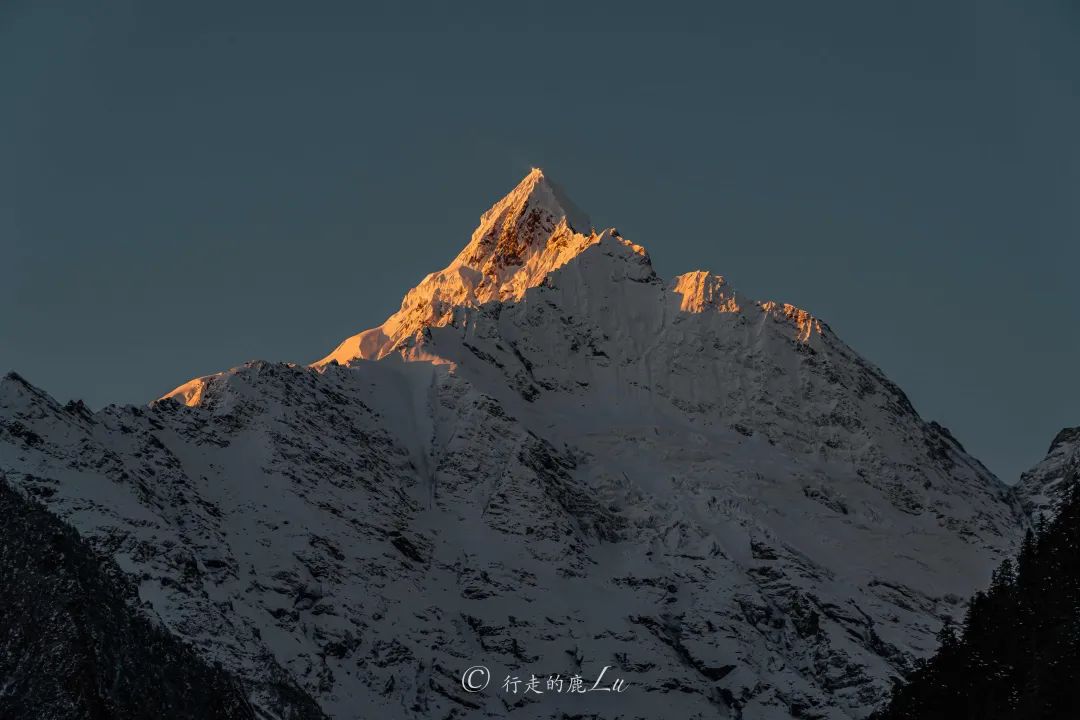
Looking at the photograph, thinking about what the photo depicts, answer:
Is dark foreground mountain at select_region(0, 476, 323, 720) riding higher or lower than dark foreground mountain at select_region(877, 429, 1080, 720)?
lower

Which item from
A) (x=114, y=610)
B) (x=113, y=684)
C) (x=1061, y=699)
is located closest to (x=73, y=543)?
(x=114, y=610)

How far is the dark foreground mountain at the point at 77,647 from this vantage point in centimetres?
17212

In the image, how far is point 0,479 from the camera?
192750 mm

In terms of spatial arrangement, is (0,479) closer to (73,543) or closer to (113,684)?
(73,543)

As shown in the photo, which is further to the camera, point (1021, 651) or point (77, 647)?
point (77, 647)

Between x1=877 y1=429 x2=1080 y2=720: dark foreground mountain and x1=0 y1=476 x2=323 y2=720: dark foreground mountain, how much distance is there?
187 ft

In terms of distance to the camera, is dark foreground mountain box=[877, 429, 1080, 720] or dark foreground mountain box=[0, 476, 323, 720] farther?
dark foreground mountain box=[0, 476, 323, 720]

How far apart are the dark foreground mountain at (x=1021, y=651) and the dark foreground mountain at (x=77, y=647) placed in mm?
57015

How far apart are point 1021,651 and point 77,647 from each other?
70416 millimetres

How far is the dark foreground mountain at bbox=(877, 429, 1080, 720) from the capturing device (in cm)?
15025

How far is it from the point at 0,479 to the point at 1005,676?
279ft

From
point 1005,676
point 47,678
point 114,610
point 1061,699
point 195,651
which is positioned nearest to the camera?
point 1061,699

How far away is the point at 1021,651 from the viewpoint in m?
161

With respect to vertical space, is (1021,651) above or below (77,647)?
above
